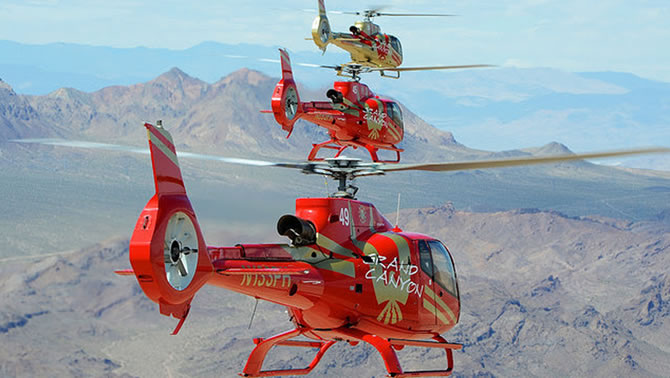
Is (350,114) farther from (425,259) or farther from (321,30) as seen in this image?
(425,259)

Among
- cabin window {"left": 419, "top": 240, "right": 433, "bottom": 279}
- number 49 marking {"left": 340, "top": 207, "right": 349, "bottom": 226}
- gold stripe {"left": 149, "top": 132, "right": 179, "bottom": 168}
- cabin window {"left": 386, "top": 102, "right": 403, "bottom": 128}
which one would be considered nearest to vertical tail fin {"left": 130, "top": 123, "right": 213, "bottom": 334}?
gold stripe {"left": 149, "top": 132, "right": 179, "bottom": 168}

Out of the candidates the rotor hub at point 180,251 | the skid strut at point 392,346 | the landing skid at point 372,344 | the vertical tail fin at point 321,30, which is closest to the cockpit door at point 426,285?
the landing skid at point 372,344

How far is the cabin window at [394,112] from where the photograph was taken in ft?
143

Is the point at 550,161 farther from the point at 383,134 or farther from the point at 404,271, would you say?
the point at 383,134

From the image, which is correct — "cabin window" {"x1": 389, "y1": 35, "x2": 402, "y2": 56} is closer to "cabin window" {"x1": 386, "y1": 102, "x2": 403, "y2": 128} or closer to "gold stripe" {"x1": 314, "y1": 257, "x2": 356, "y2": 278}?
"cabin window" {"x1": 386, "y1": 102, "x2": 403, "y2": 128}

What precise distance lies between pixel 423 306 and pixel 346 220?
3.15 metres

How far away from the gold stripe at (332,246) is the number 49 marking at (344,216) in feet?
1.88

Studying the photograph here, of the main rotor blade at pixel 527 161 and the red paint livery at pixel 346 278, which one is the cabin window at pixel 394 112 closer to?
the red paint livery at pixel 346 278

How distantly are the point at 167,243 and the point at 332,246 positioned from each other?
20.8 feet

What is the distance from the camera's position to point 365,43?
42.6 metres

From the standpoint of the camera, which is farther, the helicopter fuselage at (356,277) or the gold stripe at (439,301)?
the gold stripe at (439,301)

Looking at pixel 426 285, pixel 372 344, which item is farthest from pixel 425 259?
pixel 372 344

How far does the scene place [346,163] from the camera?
79.0 ft

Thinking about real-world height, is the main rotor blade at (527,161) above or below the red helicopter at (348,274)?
above
